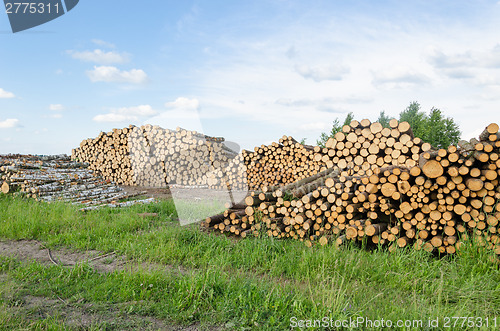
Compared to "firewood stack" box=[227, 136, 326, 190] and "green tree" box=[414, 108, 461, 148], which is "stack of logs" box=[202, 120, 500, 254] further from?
"green tree" box=[414, 108, 461, 148]

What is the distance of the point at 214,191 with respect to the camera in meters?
12.1

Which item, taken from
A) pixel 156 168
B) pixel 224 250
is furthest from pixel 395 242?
pixel 156 168

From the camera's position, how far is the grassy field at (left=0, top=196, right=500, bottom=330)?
3.08 meters

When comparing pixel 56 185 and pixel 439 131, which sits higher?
pixel 439 131

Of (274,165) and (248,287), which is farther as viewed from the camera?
(274,165)

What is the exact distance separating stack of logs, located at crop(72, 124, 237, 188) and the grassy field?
23.3 ft

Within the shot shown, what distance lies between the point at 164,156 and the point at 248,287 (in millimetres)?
9856

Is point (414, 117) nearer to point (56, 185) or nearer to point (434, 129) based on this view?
point (434, 129)

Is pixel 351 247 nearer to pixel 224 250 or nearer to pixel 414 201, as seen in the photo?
pixel 414 201

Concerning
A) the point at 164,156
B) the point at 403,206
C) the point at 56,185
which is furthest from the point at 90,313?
the point at 164,156

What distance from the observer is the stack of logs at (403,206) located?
477 cm

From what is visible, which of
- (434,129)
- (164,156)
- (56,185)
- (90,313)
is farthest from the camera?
(434,129)

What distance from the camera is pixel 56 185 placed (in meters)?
10.2

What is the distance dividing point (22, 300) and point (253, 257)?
2.71 metres
